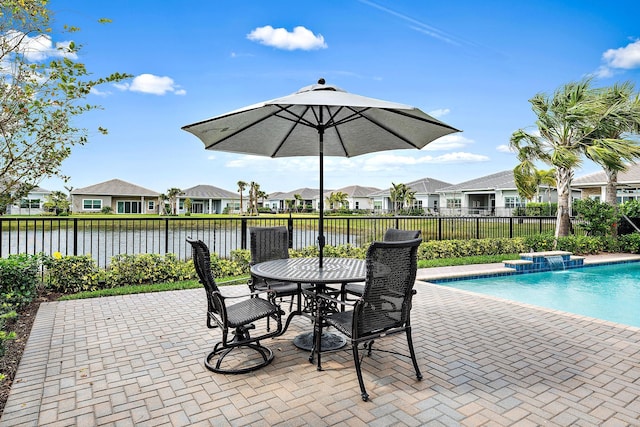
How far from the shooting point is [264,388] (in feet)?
8.35

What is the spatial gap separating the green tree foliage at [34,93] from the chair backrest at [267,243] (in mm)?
Answer: 2202

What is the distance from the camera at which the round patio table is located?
9.57ft

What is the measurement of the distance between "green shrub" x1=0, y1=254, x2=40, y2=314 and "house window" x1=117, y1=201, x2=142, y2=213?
37449mm

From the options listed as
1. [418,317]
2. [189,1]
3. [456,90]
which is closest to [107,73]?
[418,317]

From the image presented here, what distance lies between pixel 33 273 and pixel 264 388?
13.2 ft

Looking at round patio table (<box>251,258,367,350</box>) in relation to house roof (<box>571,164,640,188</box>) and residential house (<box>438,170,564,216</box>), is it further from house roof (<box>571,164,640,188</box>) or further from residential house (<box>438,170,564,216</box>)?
residential house (<box>438,170,564,216</box>)

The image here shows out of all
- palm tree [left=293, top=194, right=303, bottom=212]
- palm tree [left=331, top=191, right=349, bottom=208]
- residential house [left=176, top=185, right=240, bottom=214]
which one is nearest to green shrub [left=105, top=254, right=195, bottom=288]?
residential house [left=176, top=185, right=240, bottom=214]

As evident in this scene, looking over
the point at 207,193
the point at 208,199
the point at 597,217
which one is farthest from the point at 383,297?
the point at 208,199

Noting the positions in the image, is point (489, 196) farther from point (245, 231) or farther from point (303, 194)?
point (303, 194)

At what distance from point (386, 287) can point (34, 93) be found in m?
3.73

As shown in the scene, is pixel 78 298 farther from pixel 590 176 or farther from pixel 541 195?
pixel 541 195

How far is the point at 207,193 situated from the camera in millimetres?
45062

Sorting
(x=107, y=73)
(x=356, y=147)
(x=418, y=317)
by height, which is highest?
(x=107, y=73)

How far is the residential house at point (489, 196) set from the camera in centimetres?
2750
